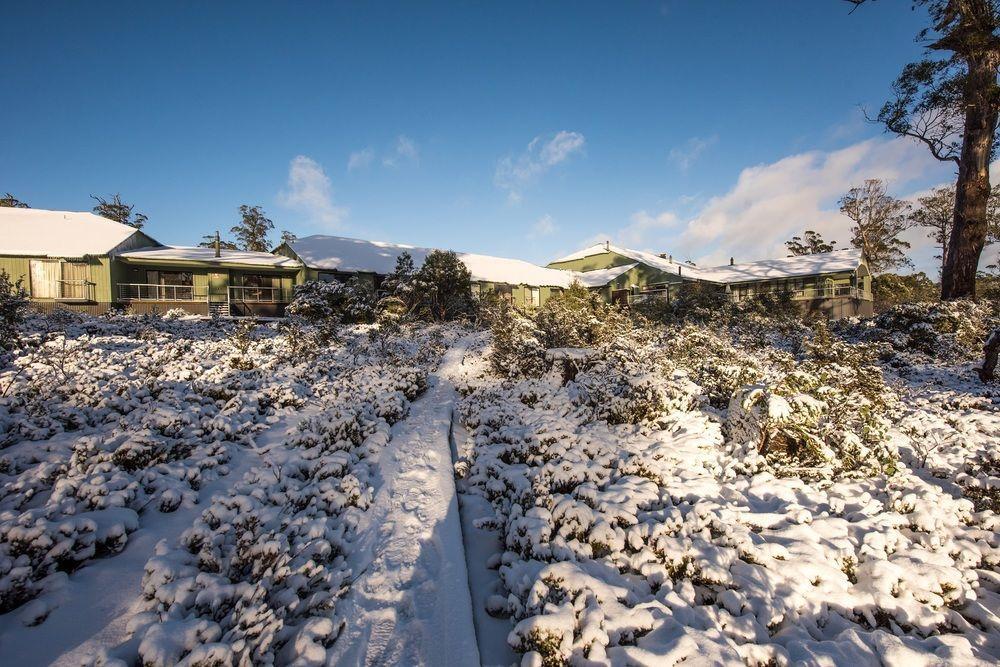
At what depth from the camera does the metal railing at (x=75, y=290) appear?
18312mm

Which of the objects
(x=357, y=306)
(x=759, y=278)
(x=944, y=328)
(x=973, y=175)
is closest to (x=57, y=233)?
(x=357, y=306)

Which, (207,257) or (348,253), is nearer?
(207,257)

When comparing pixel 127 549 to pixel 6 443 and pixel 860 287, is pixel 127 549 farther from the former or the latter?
pixel 860 287

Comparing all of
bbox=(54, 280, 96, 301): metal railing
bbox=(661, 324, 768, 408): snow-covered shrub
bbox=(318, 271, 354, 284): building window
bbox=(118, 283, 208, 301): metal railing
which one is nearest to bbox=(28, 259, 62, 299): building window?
bbox=(54, 280, 96, 301): metal railing

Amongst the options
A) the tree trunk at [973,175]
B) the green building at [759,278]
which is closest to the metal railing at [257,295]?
the green building at [759,278]

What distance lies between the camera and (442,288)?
2166 centimetres

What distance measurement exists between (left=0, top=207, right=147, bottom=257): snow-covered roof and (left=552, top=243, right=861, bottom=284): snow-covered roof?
3398cm

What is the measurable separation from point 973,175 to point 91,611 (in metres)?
23.7

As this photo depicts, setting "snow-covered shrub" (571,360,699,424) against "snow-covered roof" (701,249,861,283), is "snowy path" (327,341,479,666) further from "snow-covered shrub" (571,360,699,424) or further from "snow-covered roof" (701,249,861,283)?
"snow-covered roof" (701,249,861,283)

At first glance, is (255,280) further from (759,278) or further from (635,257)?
(759,278)

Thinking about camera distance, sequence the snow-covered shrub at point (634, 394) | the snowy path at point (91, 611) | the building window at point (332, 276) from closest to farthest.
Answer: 1. the snowy path at point (91, 611)
2. the snow-covered shrub at point (634, 394)
3. the building window at point (332, 276)

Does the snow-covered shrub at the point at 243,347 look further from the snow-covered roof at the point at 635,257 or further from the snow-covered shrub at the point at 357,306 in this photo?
the snow-covered roof at the point at 635,257

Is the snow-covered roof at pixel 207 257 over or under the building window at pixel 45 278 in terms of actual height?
over

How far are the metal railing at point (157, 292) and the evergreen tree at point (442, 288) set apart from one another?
35.7 ft
